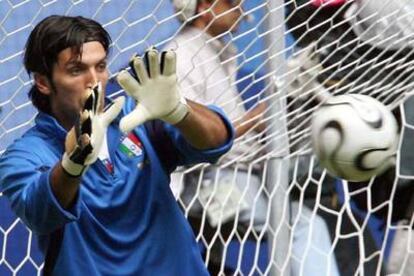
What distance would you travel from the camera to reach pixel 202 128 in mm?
2037

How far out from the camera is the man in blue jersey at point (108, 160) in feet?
6.51

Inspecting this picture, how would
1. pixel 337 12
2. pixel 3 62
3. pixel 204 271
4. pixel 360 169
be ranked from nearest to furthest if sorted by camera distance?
pixel 204 271 → pixel 360 169 → pixel 3 62 → pixel 337 12

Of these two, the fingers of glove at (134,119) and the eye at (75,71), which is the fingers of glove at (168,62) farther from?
the eye at (75,71)

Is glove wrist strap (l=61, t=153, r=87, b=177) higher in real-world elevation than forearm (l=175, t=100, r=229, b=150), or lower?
higher

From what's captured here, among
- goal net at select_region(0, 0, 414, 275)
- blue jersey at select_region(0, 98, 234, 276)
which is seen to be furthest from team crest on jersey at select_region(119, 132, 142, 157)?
goal net at select_region(0, 0, 414, 275)

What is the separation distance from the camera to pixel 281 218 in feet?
9.63

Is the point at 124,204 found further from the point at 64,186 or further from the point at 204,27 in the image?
the point at 204,27

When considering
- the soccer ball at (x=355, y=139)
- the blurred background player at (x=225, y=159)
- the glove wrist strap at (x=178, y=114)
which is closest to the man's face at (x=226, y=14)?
→ the blurred background player at (x=225, y=159)

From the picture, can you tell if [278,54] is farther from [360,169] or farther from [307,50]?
[360,169]

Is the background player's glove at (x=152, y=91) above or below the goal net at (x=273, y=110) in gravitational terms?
above

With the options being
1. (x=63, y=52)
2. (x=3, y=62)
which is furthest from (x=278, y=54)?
(x=63, y=52)

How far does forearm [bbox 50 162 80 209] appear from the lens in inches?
76.4

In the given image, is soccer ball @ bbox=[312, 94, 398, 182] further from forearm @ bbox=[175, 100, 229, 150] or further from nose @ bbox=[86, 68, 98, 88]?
nose @ bbox=[86, 68, 98, 88]

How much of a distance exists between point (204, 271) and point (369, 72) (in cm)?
92
